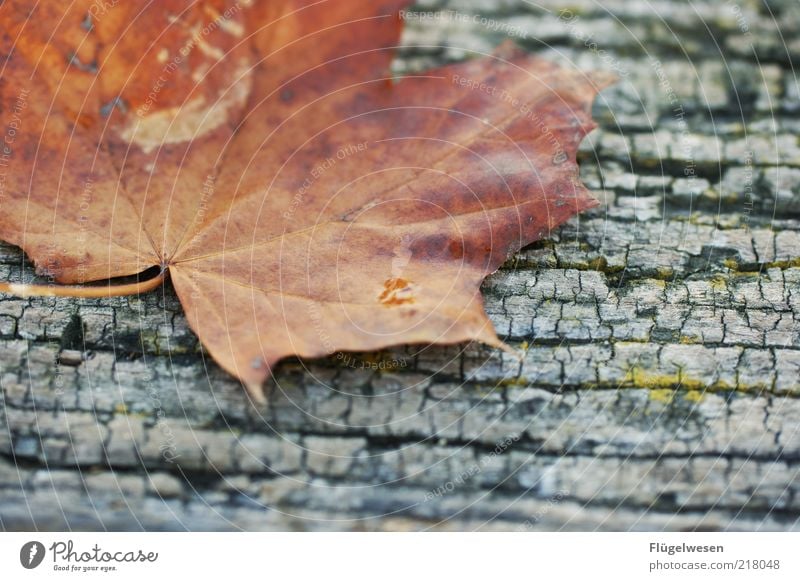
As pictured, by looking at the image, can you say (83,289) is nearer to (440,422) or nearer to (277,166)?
(277,166)

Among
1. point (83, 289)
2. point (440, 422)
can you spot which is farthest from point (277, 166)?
point (440, 422)

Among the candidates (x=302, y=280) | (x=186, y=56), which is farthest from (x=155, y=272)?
(x=186, y=56)

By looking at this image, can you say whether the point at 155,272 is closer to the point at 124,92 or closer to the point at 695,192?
the point at 124,92

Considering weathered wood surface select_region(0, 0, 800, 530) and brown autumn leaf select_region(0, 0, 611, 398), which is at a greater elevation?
brown autumn leaf select_region(0, 0, 611, 398)

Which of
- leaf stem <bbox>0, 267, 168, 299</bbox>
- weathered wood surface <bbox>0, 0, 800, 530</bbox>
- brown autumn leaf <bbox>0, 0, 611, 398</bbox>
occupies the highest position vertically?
brown autumn leaf <bbox>0, 0, 611, 398</bbox>

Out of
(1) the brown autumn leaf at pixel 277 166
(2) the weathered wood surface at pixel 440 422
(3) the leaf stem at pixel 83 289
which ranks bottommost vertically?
(2) the weathered wood surface at pixel 440 422

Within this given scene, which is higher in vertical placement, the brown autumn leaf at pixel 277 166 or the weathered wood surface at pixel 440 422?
the brown autumn leaf at pixel 277 166

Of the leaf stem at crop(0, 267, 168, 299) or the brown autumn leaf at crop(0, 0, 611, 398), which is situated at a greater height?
the brown autumn leaf at crop(0, 0, 611, 398)
